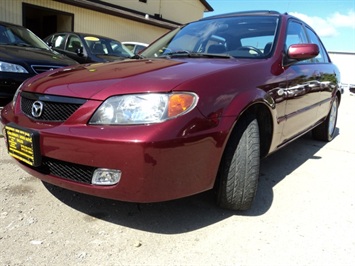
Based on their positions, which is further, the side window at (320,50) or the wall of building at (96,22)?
the wall of building at (96,22)

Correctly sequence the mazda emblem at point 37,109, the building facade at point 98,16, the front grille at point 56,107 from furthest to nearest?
the building facade at point 98,16 < the mazda emblem at point 37,109 < the front grille at point 56,107

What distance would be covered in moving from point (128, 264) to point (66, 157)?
71cm

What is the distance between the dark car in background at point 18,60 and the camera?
13.2 ft

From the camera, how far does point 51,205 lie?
8.14 feet

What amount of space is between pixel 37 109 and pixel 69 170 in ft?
1.59

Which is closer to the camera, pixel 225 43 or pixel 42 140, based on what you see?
pixel 42 140

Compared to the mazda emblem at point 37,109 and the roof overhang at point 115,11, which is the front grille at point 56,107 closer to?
the mazda emblem at point 37,109

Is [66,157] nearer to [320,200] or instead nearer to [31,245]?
[31,245]

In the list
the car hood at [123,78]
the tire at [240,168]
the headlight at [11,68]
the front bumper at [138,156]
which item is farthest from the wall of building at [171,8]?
the front bumper at [138,156]

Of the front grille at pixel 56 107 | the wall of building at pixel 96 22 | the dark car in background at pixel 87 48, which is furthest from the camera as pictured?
the wall of building at pixel 96 22

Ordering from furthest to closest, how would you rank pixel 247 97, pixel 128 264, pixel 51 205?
pixel 51 205
pixel 247 97
pixel 128 264

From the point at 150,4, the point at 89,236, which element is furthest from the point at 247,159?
the point at 150,4

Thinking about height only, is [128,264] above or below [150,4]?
below

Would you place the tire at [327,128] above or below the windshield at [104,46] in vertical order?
below
